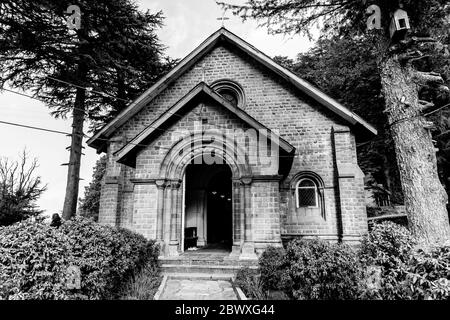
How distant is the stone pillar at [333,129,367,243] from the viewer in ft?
33.8

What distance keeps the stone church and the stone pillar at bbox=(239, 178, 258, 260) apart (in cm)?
3

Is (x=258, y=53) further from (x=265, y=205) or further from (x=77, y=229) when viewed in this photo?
(x=77, y=229)

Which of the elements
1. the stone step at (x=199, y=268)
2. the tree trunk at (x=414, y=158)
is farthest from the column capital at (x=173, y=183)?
the tree trunk at (x=414, y=158)

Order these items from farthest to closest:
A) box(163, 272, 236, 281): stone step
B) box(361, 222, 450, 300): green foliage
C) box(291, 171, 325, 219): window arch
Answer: box(291, 171, 325, 219): window arch → box(163, 272, 236, 281): stone step → box(361, 222, 450, 300): green foliage

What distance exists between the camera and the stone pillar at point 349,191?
10312 mm

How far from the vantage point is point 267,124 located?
1212 cm

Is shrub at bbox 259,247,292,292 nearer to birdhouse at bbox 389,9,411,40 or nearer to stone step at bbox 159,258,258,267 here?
stone step at bbox 159,258,258,267

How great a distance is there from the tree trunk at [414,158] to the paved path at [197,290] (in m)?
5.32

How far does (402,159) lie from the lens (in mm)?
8047

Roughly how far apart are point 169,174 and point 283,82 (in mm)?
6632

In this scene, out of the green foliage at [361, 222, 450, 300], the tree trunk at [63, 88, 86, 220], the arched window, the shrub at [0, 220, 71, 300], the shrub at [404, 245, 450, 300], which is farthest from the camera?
the tree trunk at [63, 88, 86, 220]

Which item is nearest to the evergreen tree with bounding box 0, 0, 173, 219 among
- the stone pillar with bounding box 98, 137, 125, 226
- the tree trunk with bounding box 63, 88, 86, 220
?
the tree trunk with bounding box 63, 88, 86, 220

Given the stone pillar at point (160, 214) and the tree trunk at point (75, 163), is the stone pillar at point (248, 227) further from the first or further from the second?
the tree trunk at point (75, 163)

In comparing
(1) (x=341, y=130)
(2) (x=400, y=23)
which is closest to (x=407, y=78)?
(2) (x=400, y=23)
